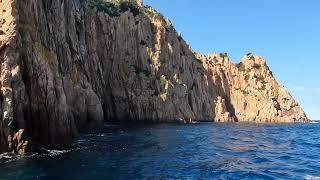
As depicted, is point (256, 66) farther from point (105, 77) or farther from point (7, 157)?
point (7, 157)

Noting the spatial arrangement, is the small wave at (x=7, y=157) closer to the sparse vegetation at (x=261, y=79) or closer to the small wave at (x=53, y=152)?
the small wave at (x=53, y=152)

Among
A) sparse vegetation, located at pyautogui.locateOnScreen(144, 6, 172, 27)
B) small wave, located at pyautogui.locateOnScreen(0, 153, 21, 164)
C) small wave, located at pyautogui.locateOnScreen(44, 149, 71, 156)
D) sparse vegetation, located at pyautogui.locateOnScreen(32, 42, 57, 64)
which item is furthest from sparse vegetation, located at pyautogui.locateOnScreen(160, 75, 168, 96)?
small wave, located at pyautogui.locateOnScreen(0, 153, 21, 164)

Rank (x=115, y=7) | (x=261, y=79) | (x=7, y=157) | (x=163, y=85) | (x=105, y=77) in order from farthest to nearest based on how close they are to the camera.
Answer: (x=261, y=79)
(x=115, y=7)
(x=163, y=85)
(x=105, y=77)
(x=7, y=157)

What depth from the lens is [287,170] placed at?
38.6m

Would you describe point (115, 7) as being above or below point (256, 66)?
above

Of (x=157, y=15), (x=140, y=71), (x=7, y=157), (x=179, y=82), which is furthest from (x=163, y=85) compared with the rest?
(x=7, y=157)

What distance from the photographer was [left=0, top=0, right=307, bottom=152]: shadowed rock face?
47.9 m

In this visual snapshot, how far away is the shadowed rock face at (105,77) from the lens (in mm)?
47938

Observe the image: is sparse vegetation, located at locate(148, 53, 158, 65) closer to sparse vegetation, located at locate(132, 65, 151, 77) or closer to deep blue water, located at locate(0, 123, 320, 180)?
sparse vegetation, located at locate(132, 65, 151, 77)

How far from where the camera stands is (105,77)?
406 ft

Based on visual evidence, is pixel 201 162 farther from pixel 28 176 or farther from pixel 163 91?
pixel 163 91

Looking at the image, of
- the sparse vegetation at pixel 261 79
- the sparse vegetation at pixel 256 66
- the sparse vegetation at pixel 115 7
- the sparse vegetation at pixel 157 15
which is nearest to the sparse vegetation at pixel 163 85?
the sparse vegetation at pixel 115 7

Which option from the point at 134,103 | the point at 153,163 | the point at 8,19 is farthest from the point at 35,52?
the point at 134,103

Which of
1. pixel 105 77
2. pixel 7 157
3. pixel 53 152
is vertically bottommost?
pixel 7 157
